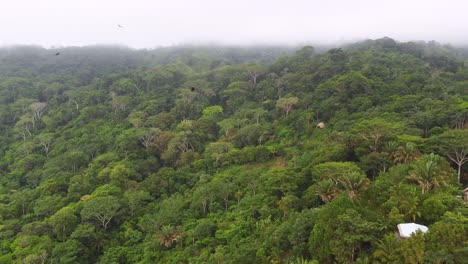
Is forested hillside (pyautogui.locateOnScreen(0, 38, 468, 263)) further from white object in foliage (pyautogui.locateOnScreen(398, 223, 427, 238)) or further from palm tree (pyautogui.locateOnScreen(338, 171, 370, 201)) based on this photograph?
white object in foliage (pyautogui.locateOnScreen(398, 223, 427, 238))

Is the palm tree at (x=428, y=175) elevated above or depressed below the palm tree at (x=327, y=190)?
above

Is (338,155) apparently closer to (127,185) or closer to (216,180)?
(216,180)

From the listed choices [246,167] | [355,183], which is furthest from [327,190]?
[246,167]

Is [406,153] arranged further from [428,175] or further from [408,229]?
[408,229]

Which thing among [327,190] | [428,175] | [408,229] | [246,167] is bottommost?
[246,167]

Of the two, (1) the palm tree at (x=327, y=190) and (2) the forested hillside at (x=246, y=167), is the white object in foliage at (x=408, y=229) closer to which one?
(2) the forested hillside at (x=246, y=167)

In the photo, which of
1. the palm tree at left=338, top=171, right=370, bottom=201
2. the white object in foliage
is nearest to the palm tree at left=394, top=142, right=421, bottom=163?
the palm tree at left=338, top=171, right=370, bottom=201

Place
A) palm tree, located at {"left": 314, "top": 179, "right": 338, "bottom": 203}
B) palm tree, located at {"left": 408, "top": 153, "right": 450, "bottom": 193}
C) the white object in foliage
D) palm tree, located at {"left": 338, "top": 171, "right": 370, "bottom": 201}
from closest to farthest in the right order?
1. the white object in foliage
2. palm tree, located at {"left": 408, "top": 153, "right": 450, "bottom": 193}
3. palm tree, located at {"left": 338, "top": 171, "right": 370, "bottom": 201}
4. palm tree, located at {"left": 314, "top": 179, "right": 338, "bottom": 203}

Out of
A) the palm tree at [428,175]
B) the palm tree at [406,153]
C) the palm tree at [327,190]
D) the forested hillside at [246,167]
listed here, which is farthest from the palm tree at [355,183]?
the palm tree at [406,153]
